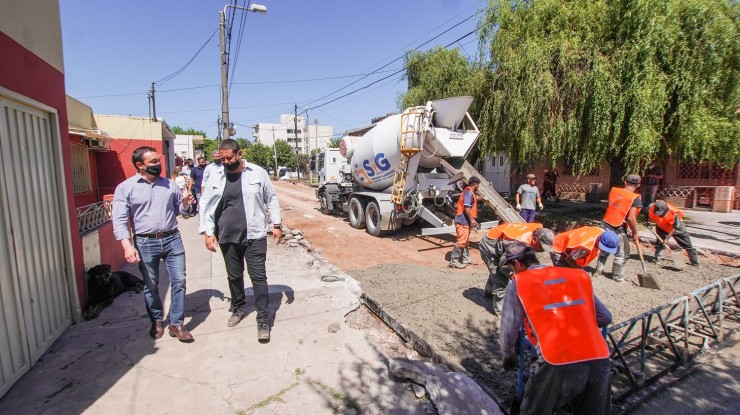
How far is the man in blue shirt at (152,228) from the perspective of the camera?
318cm

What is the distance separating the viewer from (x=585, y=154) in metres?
8.69

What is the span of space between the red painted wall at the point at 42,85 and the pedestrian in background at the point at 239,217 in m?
1.37

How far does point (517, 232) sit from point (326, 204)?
32.2 ft

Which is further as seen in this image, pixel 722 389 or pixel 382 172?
pixel 382 172

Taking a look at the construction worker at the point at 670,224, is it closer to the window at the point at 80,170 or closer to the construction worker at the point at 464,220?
the construction worker at the point at 464,220

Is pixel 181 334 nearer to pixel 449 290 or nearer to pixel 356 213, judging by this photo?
pixel 449 290

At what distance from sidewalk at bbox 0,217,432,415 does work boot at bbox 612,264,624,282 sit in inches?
168

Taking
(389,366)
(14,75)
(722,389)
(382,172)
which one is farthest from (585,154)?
(14,75)

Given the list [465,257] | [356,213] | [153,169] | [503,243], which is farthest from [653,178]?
[153,169]

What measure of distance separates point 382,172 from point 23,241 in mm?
7150

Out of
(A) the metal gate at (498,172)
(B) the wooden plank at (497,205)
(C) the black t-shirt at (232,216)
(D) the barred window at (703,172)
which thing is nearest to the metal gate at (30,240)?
(C) the black t-shirt at (232,216)

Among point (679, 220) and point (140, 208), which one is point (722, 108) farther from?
point (140, 208)

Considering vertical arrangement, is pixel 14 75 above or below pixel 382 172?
above

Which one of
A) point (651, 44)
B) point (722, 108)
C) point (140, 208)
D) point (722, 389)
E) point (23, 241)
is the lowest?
point (722, 389)
